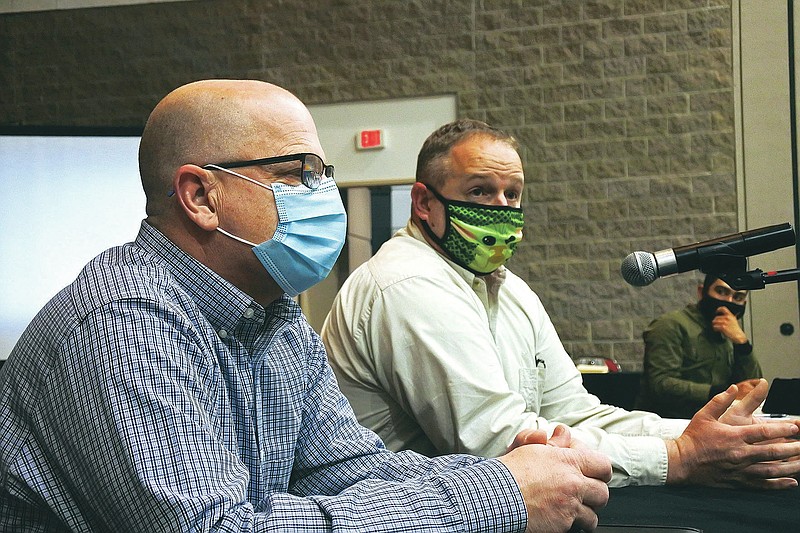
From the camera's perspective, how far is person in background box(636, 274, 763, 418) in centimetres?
430

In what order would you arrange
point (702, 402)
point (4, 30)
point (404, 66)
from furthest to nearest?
point (4, 30)
point (404, 66)
point (702, 402)

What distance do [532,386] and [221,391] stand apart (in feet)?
3.45

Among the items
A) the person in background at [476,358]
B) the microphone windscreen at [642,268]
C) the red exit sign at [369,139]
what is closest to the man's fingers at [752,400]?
the person in background at [476,358]

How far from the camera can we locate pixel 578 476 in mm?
1142

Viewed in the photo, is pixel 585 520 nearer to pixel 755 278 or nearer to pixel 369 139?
pixel 755 278

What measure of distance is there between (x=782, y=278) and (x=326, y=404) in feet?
2.74

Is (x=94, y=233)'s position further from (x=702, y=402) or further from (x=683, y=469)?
(x=683, y=469)

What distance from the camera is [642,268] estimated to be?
1.57 meters

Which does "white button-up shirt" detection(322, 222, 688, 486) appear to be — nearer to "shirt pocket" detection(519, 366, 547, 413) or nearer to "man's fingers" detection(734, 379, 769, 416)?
"shirt pocket" detection(519, 366, 547, 413)

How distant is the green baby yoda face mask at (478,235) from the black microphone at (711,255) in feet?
1.73

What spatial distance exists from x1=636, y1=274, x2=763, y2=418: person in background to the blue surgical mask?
3.18m

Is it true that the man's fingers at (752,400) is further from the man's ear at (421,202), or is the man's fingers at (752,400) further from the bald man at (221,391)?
the man's ear at (421,202)

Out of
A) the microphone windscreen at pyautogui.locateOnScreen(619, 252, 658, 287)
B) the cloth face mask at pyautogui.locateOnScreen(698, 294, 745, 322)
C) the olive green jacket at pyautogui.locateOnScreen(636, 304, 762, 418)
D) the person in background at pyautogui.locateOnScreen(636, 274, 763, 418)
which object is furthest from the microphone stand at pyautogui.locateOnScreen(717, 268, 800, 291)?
the cloth face mask at pyautogui.locateOnScreen(698, 294, 745, 322)

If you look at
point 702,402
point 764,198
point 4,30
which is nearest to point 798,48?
point 764,198
